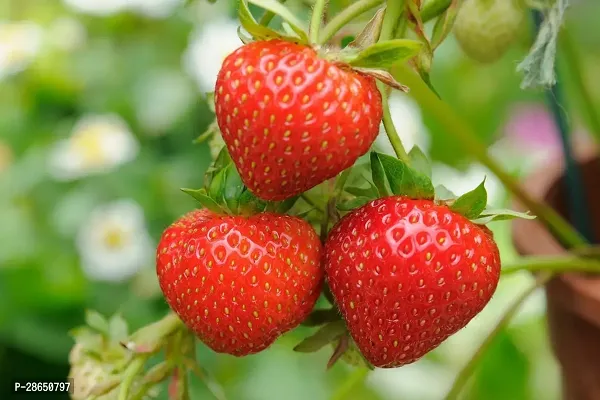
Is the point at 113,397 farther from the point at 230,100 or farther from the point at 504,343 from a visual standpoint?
the point at 504,343

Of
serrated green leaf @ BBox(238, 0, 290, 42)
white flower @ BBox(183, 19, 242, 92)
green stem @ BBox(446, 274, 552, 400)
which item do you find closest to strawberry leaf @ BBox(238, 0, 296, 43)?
serrated green leaf @ BBox(238, 0, 290, 42)

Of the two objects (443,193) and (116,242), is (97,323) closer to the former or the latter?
(443,193)

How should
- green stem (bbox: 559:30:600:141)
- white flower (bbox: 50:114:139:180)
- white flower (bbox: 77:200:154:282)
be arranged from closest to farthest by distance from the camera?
1. green stem (bbox: 559:30:600:141)
2. white flower (bbox: 77:200:154:282)
3. white flower (bbox: 50:114:139:180)

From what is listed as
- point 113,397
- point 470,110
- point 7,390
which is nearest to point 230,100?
point 113,397

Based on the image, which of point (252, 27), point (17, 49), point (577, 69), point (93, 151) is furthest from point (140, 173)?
point (252, 27)

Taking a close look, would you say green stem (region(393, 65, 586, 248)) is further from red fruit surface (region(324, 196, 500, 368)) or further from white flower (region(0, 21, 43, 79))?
white flower (region(0, 21, 43, 79))

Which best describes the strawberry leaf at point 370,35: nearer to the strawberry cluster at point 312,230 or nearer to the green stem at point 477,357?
the strawberry cluster at point 312,230
